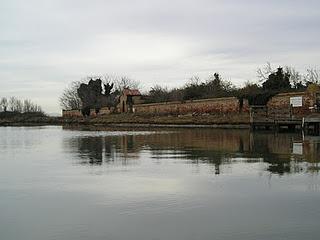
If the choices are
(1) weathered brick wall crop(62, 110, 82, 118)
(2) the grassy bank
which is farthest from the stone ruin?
(2) the grassy bank

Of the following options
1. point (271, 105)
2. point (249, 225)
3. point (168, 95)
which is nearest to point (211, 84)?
point (168, 95)

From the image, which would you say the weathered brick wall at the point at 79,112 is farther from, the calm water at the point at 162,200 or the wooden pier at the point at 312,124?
the calm water at the point at 162,200

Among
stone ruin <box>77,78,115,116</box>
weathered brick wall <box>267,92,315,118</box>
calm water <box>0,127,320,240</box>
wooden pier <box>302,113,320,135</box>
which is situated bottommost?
calm water <box>0,127,320,240</box>

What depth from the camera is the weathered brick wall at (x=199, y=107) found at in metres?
49.8

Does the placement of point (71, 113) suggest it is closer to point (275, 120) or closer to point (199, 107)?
point (199, 107)

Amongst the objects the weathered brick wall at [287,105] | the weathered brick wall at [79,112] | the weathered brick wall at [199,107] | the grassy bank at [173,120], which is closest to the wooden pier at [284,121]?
the weathered brick wall at [287,105]

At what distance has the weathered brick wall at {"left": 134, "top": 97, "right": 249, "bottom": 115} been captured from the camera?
4975cm

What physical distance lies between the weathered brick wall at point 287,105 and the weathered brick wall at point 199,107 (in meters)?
3.98

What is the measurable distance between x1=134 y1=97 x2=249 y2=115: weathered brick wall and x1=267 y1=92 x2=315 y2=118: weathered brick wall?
13.1ft

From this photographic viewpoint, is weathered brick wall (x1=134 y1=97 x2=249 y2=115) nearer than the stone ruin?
Yes

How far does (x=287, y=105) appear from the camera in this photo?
42.6 m

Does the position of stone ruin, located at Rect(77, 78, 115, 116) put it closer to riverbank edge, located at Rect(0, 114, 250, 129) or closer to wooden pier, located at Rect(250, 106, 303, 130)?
riverbank edge, located at Rect(0, 114, 250, 129)

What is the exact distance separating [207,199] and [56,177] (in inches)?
187

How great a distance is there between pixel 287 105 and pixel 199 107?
1540cm
